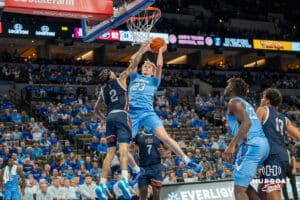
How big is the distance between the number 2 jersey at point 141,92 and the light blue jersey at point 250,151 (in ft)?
7.49

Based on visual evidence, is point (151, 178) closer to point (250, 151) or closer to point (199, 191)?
point (250, 151)

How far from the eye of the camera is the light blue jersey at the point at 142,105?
9.27 metres

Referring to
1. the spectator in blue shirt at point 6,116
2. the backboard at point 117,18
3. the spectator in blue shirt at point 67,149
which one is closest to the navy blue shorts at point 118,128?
the backboard at point 117,18

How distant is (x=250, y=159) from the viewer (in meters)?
7.29

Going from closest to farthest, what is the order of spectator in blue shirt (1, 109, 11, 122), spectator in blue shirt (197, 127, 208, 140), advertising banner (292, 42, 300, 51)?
1. spectator in blue shirt (1, 109, 11, 122)
2. spectator in blue shirt (197, 127, 208, 140)
3. advertising banner (292, 42, 300, 51)

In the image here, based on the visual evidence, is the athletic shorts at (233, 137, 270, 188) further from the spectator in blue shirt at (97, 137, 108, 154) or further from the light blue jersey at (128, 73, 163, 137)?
the spectator in blue shirt at (97, 137, 108, 154)

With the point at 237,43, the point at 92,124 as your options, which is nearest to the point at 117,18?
the point at 92,124

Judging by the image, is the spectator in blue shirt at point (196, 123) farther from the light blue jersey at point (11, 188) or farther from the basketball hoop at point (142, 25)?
the light blue jersey at point (11, 188)

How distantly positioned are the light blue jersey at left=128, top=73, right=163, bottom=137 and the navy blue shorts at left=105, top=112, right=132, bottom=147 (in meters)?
0.64

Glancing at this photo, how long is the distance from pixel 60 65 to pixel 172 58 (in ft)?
37.1

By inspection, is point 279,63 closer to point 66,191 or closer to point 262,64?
point 262,64

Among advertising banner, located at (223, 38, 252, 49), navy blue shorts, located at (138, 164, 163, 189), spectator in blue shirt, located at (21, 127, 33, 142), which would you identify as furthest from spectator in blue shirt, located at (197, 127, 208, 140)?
navy blue shorts, located at (138, 164, 163, 189)

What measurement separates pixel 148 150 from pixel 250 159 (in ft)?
9.29

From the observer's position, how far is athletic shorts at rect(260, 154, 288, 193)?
7.37 m
